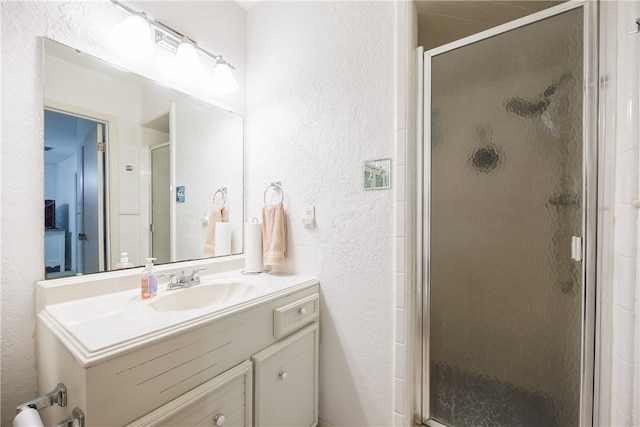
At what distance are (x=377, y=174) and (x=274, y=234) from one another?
25.6 inches

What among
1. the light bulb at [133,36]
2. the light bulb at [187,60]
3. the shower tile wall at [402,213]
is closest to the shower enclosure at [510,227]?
the shower tile wall at [402,213]

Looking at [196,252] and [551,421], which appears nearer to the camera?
[551,421]

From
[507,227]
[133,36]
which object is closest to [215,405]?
[507,227]

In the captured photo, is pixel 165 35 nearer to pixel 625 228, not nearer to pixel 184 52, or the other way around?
pixel 184 52

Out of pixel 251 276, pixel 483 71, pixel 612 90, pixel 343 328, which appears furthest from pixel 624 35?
pixel 251 276

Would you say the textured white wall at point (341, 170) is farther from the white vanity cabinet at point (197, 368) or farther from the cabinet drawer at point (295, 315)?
the white vanity cabinet at point (197, 368)

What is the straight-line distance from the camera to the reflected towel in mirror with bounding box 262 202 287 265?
55.6 inches

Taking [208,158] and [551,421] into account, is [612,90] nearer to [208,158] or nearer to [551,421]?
[551,421]

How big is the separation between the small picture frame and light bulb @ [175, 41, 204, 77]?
40.7 inches

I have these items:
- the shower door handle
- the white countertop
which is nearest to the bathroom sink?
the white countertop

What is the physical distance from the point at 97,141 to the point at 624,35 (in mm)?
1920

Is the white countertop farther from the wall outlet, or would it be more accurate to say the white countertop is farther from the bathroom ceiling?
the bathroom ceiling

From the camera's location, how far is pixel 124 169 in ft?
3.74

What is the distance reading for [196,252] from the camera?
4.65 feet
